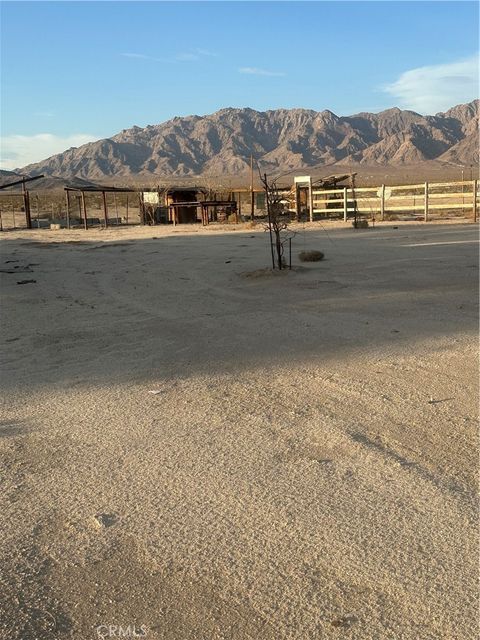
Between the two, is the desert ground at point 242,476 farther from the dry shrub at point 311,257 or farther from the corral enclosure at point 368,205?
the corral enclosure at point 368,205

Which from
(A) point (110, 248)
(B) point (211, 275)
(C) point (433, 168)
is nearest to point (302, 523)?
(B) point (211, 275)

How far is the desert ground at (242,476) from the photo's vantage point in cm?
253

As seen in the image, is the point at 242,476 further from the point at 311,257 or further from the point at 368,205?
the point at 368,205

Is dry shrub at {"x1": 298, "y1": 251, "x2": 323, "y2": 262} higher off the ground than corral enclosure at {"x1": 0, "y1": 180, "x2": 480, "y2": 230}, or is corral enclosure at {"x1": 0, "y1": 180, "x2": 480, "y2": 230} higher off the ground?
corral enclosure at {"x1": 0, "y1": 180, "x2": 480, "y2": 230}

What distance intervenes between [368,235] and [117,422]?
18.7 metres

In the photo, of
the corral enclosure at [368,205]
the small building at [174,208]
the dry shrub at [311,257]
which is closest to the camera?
the dry shrub at [311,257]

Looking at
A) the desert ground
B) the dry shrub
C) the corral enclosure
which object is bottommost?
the desert ground

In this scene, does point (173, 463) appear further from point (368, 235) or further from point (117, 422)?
point (368, 235)

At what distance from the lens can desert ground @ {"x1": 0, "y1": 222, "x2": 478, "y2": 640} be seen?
253 cm

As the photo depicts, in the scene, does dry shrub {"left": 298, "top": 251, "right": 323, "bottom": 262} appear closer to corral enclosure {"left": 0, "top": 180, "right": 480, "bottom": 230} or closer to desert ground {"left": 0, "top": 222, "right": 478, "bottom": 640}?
desert ground {"left": 0, "top": 222, "right": 478, "bottom": 640}

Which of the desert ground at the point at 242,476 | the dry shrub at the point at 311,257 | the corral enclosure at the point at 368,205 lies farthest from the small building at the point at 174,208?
the desert ground at the point at 242,476

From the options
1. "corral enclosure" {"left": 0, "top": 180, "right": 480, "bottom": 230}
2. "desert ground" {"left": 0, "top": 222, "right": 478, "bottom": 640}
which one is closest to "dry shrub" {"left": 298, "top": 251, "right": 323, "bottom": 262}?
"desert ground" {"left": 0, "top": 222, "right": 478, "bottom": 640}

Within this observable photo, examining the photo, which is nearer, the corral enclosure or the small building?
the corral enclosure

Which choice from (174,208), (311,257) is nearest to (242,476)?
(311,257)
